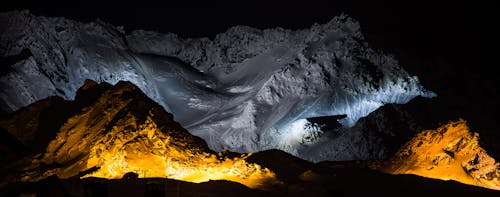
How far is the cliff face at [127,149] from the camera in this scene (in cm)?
1050

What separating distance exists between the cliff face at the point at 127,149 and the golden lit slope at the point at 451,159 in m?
3.99

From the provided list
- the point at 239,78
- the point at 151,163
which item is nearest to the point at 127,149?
the point at 151,163

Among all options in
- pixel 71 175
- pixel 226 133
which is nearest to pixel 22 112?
pixel 71 175

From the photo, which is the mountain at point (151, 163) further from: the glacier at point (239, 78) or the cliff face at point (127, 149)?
the glacier at point (239, 78)

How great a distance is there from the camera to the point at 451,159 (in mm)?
11406

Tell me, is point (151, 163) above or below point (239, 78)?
above

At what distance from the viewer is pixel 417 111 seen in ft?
113

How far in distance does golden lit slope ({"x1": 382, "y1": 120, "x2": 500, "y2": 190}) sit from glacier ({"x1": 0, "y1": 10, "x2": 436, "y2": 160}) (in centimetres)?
1947

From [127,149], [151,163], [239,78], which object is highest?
[127,149]

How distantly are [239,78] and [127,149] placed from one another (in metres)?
42.6

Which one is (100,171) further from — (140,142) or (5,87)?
(5,87)

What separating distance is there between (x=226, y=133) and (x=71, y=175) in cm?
2908

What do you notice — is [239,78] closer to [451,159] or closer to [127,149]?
[451,159]

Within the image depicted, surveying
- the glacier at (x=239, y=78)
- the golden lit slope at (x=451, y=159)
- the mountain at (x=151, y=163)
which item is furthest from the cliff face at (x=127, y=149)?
the glacier at (x=239, y=78)
